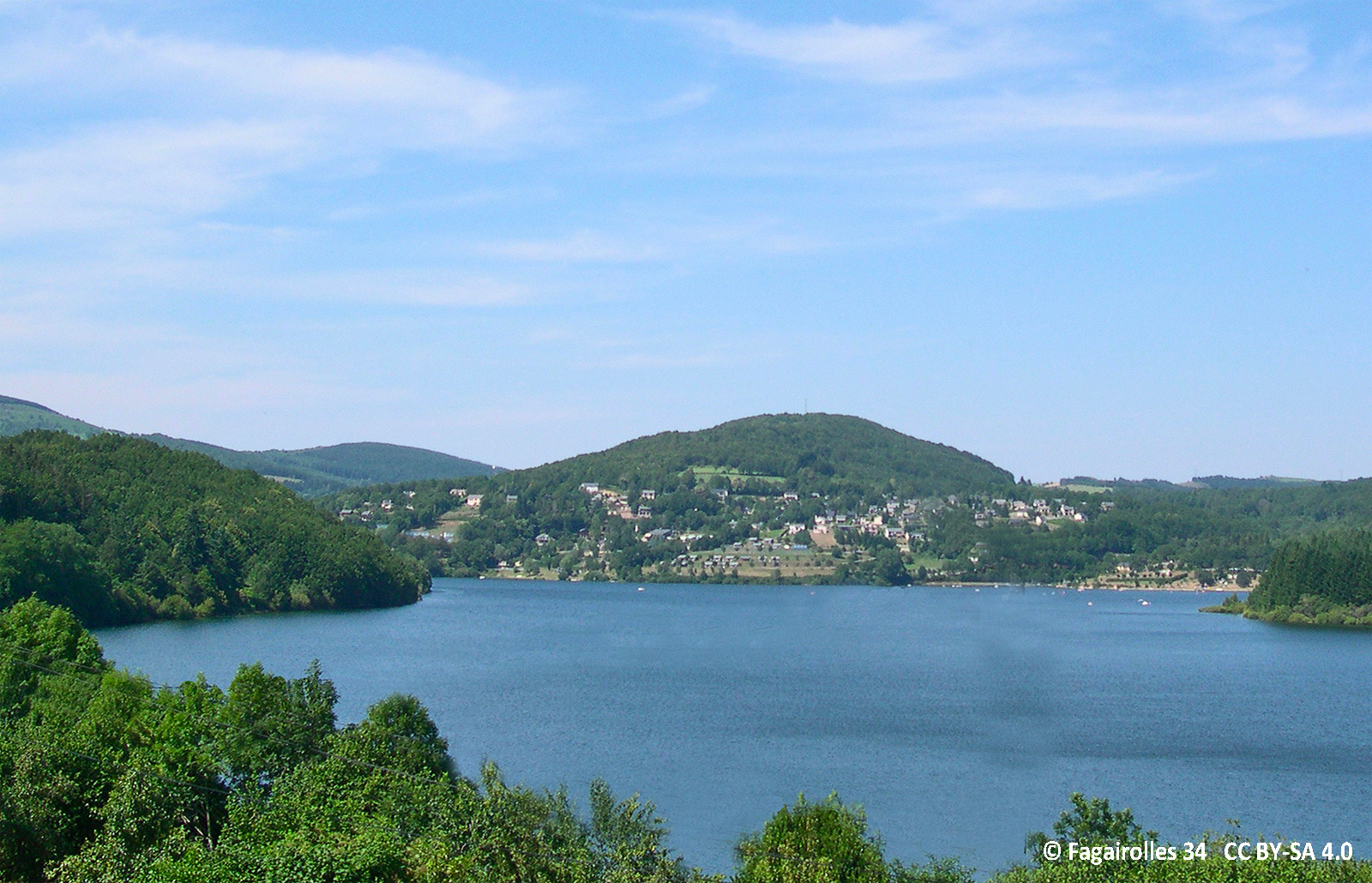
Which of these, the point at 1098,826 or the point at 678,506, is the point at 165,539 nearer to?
the point at 1098,826

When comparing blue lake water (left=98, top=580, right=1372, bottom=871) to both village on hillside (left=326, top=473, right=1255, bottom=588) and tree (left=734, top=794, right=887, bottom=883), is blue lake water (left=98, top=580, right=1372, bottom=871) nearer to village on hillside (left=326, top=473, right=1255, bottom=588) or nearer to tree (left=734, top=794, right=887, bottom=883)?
tree (left=734, top=794, right=887, bottom=883)

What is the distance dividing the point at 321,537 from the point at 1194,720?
67334 mm

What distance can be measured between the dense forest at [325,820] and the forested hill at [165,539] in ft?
147

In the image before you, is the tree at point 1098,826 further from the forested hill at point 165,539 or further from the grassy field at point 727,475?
the grassy field at point 727,475

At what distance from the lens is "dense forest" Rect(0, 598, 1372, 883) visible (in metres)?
17.0

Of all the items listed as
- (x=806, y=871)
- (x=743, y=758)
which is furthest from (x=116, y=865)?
(x=743, y=758)

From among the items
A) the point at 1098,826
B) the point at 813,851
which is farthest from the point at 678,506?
the point at 813,851

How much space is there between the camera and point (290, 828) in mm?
19078

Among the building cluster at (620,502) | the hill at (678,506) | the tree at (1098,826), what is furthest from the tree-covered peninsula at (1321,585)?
the building cluster at (620,502)

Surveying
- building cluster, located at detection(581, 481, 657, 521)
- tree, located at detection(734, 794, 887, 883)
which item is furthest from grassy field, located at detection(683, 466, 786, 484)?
tree, located at detection(734, 794, 887, 883)

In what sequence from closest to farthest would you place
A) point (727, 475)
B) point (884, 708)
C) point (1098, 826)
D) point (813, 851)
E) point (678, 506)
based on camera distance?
1. point (813, 851)
2. point (1098, 826)
3. point (884, 708)
4. point (678, 506)
5. point (727, 475)

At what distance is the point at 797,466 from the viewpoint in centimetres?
19175

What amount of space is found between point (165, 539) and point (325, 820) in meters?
72.2

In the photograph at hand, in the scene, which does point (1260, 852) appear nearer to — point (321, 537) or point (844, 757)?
point (844, 757)
